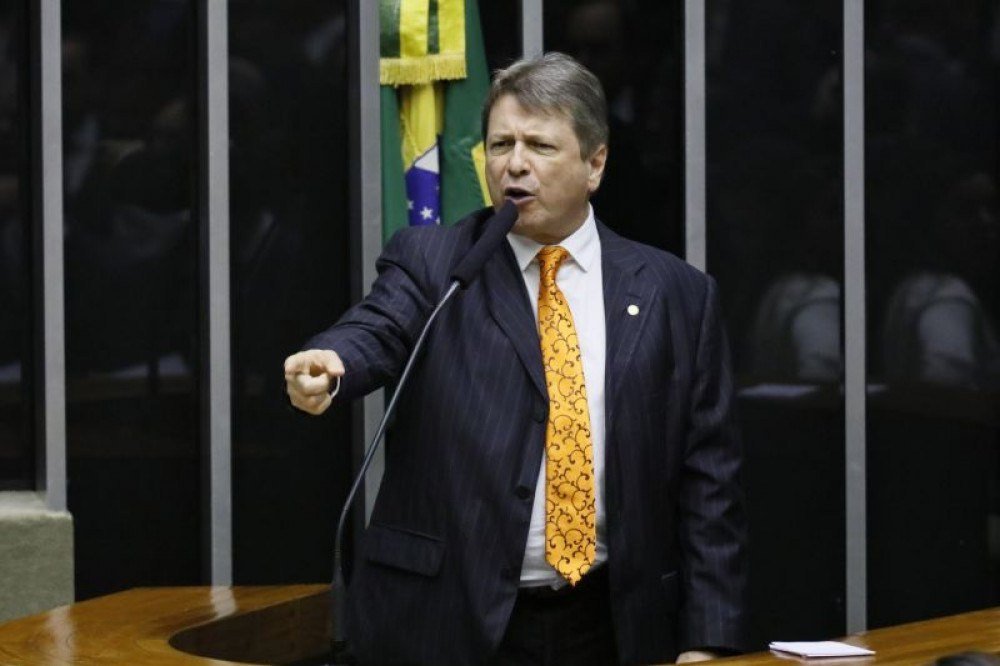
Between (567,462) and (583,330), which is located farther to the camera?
(583,330)

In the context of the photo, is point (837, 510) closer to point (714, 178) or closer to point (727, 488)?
point (714, 178)

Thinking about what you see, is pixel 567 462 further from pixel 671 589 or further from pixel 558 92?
pixel 558 92

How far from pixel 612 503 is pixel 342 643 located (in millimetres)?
703

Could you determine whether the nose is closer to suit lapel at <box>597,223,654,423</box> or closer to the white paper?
suit lapel at <box>597,223,654,423</box>

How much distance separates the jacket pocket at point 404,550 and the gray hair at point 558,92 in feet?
2.45

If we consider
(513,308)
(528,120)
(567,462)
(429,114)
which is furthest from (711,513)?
(429,114)

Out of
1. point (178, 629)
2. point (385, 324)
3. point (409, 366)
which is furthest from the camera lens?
point (178, 629)

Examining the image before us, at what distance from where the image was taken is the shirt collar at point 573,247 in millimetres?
3287

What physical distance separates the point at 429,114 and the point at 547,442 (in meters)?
1.96

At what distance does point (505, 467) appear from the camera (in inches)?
123

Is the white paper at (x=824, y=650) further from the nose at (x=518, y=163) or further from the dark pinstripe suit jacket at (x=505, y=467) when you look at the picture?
the nose at (x=518, y=163)

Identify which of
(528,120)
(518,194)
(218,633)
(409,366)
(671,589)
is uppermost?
(528,120)

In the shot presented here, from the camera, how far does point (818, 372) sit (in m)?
5.46

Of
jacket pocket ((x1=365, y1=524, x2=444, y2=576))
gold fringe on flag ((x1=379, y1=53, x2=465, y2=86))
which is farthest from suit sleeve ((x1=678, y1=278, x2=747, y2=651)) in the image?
gold fringe on flag ((x1=379, y1=53, x2=465, y2=86))
